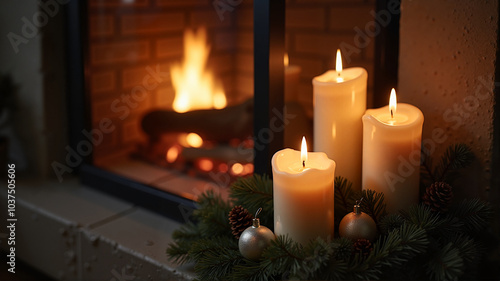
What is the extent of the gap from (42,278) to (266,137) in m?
0.77

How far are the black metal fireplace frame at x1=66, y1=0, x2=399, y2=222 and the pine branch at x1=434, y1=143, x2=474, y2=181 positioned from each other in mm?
251

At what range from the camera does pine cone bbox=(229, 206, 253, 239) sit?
0.95m

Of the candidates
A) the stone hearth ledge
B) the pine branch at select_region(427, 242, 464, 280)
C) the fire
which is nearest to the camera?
the pine branch at select_region(427, 242, 464, 280)

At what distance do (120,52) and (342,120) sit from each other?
0.95 metres

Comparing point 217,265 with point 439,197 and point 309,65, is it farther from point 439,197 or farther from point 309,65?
point 309,65

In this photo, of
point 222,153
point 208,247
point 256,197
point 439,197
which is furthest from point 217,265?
point 222,153

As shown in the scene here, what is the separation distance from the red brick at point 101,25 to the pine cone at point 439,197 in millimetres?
1119

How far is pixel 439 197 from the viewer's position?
3.02 feet

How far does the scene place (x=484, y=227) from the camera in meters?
0.94

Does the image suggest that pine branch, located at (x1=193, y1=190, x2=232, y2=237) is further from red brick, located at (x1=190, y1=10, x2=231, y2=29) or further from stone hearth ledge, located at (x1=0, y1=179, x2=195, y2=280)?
red brick, located at (x1=190, y1=10, x2=231, y2=29)

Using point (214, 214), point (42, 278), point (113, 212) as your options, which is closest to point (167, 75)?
point (113, 212)

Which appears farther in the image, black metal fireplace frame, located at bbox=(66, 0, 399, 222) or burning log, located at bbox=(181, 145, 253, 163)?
burning log, located at bbox=(181, 145, 253, 163)

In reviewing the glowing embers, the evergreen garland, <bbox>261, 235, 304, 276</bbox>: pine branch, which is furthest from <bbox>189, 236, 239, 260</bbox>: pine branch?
the glowing embers

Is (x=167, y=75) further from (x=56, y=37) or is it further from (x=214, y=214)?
(x=214, y=214)
